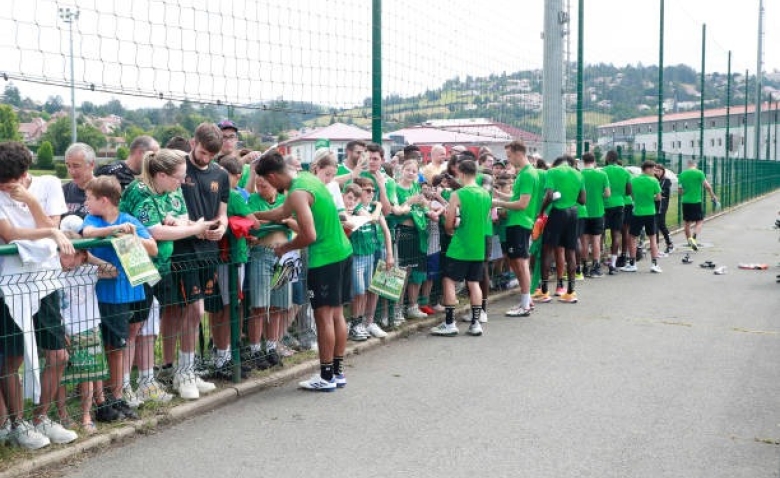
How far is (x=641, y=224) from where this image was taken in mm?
14664

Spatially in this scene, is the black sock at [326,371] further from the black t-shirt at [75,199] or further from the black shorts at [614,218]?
the black shorts at [614,218]

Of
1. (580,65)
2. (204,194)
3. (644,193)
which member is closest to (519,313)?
(204,194)

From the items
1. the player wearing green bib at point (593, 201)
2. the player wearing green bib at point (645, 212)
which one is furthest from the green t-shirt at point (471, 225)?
the player wearing green bib at point (645, 212)

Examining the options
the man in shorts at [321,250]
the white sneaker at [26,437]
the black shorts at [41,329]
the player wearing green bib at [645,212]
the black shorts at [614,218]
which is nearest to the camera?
the black shorts at [41,329]

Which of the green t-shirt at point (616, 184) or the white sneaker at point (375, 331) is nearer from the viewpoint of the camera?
the white sneaker at point (375, 331)

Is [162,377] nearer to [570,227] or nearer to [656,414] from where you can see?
[656,414]

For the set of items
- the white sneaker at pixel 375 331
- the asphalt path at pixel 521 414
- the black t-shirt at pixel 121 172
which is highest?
the black t-shirt at pixel 121 172

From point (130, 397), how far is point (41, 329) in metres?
1.01

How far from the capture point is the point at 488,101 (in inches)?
541

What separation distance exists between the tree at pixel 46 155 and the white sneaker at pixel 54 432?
218 centimetres

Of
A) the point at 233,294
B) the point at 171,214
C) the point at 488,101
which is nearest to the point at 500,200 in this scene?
the point at 488,101

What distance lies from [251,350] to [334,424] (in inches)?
63.3

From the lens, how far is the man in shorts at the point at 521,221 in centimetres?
1004

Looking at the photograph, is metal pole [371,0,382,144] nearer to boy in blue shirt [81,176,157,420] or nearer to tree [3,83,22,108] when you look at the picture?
tree [3,83,22,108]
